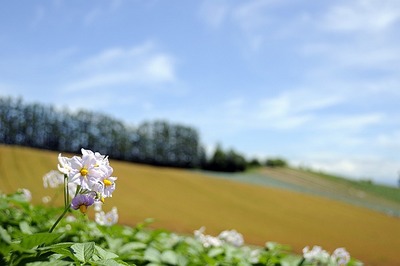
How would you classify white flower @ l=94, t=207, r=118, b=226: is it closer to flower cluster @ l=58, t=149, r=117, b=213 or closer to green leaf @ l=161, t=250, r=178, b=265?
green leaf @ l=161, t=250, r=178, b=265

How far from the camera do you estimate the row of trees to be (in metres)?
47.0

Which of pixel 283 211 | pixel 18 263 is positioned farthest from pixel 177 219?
pixel 18 263

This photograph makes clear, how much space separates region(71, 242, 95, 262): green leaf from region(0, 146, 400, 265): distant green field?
36.1ft

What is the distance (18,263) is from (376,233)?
64.4 feet

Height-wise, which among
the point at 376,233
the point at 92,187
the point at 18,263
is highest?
the point at 92,187

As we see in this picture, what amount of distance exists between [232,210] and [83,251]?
1836 cm

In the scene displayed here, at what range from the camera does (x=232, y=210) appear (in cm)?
1959

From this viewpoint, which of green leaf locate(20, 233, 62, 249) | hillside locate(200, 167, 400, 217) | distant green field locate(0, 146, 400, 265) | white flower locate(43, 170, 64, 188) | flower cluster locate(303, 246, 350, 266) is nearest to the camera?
green leaf locate(20, 233, 62, 249)

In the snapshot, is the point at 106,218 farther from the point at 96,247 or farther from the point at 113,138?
the point at 113,138

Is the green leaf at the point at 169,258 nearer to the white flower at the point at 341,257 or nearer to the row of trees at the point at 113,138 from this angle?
the white flower at the point at 341,257

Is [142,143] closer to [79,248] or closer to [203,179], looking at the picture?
[203,179]

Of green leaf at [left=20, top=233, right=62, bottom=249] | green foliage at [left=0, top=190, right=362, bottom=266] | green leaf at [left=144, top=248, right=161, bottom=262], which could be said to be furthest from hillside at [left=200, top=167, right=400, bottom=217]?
green leaf at [left=20, top=233, right=62, bottom=249]

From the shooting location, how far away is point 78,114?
50906 mm

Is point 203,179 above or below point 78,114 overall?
below
